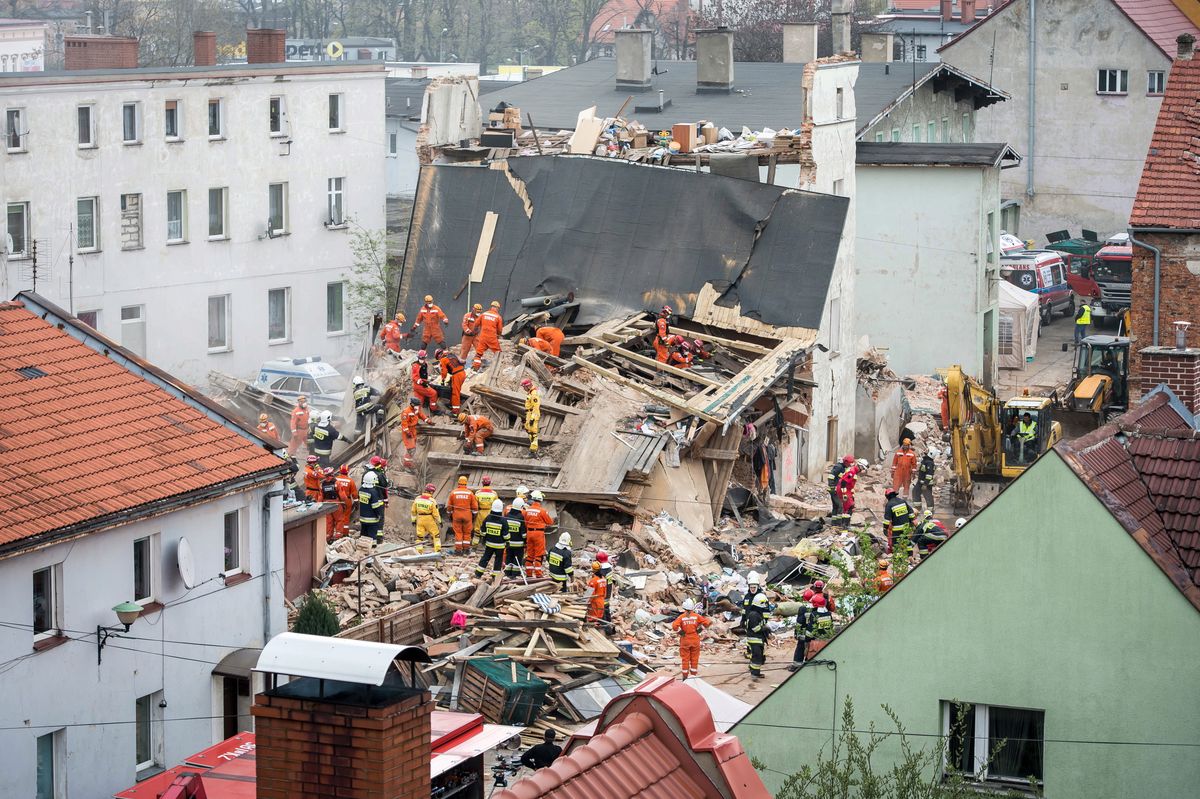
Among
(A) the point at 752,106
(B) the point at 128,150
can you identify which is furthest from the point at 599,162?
(B) the point at 128,150

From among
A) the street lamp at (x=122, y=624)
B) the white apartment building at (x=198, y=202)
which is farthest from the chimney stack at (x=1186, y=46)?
the white apartment building at (x=198, y=202)

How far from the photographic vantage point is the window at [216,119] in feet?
152

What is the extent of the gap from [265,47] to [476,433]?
75.5 feet

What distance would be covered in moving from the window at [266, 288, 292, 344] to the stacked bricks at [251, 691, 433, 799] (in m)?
36.8

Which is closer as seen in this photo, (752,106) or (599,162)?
(599,162)

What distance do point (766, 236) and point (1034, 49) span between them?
2863 cm

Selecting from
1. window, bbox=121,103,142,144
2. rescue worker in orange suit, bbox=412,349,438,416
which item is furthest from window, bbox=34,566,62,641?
window, bbox=121,103,142,144

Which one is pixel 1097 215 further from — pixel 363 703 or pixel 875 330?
pixel 363 703

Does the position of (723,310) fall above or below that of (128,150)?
below

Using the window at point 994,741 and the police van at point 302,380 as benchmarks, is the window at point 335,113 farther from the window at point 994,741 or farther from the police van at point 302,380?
the window at point 994,741

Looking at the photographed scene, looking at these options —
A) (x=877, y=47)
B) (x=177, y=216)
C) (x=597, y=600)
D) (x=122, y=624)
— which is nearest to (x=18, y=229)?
(x=177, y=216)

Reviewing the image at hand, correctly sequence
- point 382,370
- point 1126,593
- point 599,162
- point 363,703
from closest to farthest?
point 363,703 < point 1126,593 < point 382,370 < point 599,162

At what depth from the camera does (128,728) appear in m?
20.3

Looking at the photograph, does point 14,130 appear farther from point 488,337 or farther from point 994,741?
point 994,741
